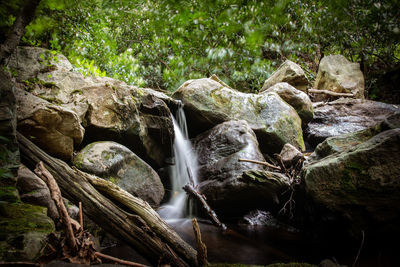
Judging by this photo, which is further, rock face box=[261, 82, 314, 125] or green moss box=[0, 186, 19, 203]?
rock face box=[261, 82, 314, 125]

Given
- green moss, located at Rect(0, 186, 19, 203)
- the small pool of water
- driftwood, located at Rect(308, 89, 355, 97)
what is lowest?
the small pool of water

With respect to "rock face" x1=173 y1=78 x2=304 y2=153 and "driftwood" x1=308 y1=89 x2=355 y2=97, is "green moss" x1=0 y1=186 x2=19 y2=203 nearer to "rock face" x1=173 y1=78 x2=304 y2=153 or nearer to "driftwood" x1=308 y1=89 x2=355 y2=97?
"rock face" x1=173 y1=78 x2=304 y2=153

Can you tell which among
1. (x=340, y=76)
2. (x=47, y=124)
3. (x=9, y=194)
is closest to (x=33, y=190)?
(x=9, y=194)

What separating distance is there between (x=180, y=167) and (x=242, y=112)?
3097 millimetres

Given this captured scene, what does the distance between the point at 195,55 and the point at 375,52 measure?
6.90 ft

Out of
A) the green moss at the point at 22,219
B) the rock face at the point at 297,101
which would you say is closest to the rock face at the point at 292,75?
the rock face at the point at 297,101

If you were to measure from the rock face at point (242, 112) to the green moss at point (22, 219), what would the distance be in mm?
6024

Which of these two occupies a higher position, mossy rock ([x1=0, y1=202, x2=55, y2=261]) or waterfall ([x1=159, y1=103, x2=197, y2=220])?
mossy rock ([x1=0, y1=202, x2=55, y2=261])

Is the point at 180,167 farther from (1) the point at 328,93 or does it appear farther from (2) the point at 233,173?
(1) the point at 328,93

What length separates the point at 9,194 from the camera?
7.86 ft

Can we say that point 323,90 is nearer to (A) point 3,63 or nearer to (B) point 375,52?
(B) point 375,52

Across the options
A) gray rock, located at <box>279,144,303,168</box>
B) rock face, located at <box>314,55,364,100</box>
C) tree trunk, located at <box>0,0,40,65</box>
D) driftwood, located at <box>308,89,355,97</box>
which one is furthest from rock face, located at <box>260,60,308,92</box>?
tree trunk, located at <box>0,0,40,65</box>

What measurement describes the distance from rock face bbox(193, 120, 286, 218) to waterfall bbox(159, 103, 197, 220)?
0.32 metres

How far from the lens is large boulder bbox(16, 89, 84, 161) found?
11.1 ft
